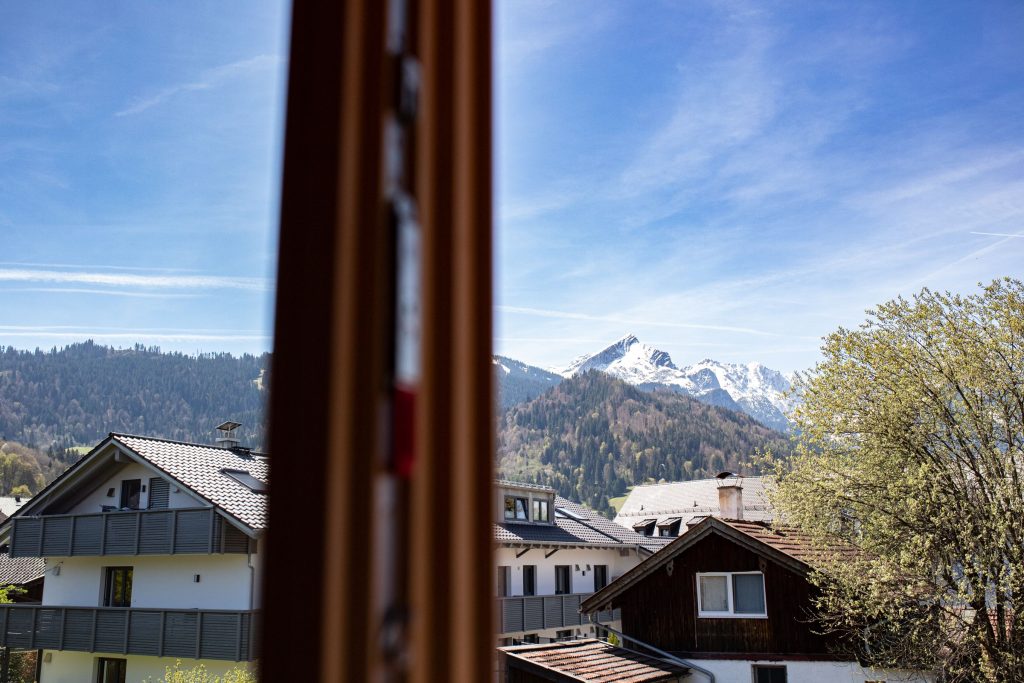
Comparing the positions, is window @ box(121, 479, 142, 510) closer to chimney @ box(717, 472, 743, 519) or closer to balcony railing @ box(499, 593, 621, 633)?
balcony railing @ box(499, 593, 621, 633)

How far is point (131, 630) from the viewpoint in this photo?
13031 millimetres

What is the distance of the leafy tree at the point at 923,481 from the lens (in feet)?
33.0

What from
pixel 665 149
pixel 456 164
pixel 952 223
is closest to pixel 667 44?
pixel 456 164

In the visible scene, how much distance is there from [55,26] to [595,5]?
549 centimetres

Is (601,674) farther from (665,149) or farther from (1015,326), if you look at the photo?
(665,149)

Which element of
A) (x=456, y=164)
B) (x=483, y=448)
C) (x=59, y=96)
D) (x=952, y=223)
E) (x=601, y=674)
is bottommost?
(x=601, y=674)

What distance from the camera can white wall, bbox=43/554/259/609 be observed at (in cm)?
1260

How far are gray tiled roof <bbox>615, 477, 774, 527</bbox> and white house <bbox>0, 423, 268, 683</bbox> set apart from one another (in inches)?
1053

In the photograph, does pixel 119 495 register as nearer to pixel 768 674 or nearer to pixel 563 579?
pixel 563 579

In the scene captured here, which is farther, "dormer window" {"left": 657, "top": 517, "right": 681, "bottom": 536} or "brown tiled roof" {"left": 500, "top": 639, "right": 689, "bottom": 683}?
"dormer window" {"left": 657, "top": 517, "right": 681, "bottom": 536}

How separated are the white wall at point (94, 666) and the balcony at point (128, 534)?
164cm

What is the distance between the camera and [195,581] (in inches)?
518

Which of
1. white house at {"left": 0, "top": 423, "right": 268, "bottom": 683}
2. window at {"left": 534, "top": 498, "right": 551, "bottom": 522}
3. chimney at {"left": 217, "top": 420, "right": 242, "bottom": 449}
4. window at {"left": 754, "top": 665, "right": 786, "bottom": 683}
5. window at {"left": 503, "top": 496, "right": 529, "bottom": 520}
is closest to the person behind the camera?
window at {"left": 754, "top": 665, "right": 786, "bottom": 683}

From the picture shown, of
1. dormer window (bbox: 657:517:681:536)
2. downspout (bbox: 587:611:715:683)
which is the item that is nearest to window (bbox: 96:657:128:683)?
downspout (bbox: 587:611:715:683)
